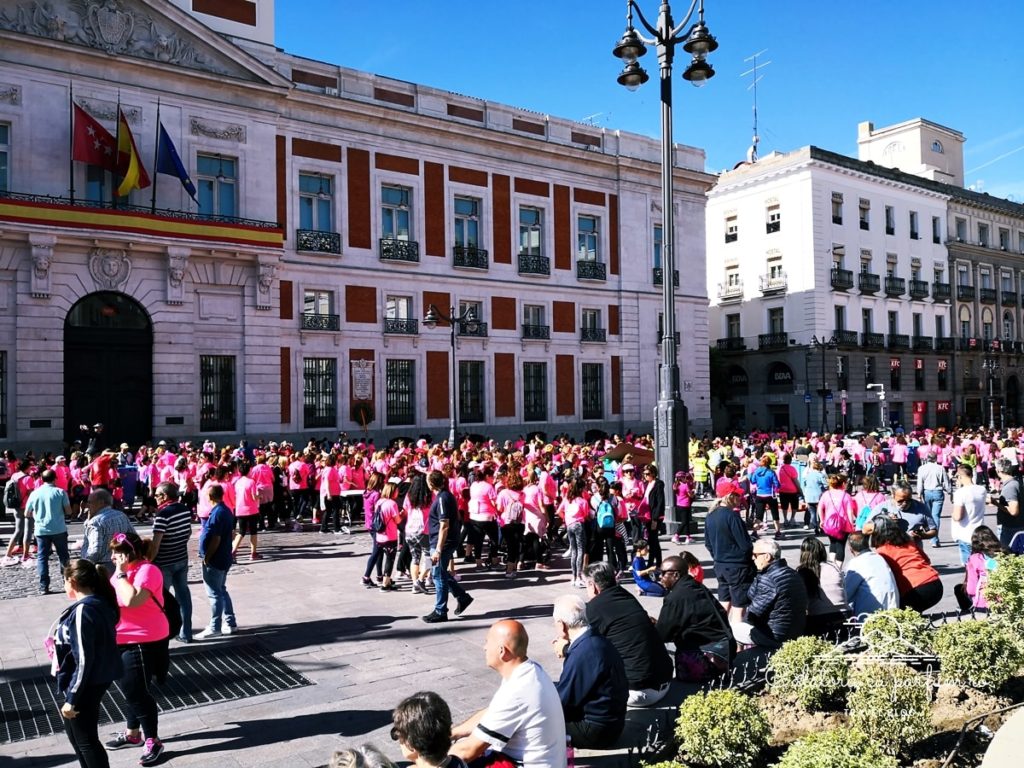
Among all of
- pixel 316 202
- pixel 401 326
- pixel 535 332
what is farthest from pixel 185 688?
pixel 535 332

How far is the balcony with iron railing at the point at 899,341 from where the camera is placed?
49.6 meters

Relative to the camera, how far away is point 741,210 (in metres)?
49.3

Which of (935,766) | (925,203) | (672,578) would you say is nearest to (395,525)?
(672,578)

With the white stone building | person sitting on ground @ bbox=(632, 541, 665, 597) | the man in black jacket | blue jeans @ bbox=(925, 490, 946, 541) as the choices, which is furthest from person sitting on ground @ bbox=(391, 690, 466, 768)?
the white stone building

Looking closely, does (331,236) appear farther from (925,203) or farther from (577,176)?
(925,203)

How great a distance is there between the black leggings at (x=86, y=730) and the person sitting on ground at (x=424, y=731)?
275cm

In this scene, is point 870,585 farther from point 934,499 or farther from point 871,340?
point 871,340

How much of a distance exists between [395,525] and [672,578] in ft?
16.5

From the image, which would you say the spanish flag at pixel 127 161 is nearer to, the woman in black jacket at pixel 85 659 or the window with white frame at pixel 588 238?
the window with white frame at pixel 588 238

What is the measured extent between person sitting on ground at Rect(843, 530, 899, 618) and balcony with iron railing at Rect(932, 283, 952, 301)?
168 ft

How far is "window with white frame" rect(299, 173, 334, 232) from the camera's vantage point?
29484 millimetres

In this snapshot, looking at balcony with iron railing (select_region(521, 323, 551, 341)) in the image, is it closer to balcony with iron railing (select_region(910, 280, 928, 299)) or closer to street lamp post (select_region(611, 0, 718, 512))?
street lamp post (select_region(611, 0, 718, 512))

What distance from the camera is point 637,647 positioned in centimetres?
620

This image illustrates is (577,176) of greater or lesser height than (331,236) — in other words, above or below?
above
